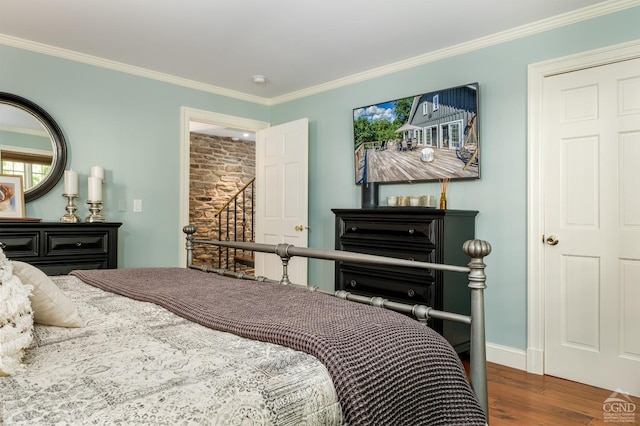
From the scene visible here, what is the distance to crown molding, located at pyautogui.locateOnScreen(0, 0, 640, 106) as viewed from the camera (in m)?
2.71

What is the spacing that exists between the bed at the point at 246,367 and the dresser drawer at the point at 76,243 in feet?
6.22

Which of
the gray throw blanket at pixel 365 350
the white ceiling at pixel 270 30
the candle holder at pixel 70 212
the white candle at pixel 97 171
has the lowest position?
the gray throw blanket at pixel 365 350

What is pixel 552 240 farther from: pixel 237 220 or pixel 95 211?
pixel 237 220

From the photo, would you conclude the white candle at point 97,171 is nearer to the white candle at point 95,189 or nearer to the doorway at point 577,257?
the white candle at point 95,189

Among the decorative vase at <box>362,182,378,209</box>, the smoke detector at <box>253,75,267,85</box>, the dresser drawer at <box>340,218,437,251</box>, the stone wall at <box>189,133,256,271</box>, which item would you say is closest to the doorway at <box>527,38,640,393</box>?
the dresser drawer at <box>340,218,437,251</box>

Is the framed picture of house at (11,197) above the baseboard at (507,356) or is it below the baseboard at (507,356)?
above

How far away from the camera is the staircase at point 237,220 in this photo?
21.3 feet

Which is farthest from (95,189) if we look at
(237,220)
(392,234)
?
(237,220)

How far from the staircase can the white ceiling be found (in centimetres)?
286

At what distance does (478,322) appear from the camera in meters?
1.34

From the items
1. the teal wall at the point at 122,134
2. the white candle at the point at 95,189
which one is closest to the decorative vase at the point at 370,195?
the teal wall at the point at 122,134

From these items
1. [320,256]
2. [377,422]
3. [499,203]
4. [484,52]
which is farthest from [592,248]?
[377,422]

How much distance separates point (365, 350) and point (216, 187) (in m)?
5.95

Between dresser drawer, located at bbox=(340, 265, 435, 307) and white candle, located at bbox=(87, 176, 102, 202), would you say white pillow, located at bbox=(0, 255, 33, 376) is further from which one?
white candle, located at bbox=(87, 176, 102, 202)
